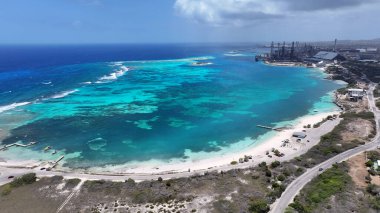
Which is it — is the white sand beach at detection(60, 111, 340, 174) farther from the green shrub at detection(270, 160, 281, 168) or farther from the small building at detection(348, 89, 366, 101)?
the small building at detection(348, 89, 366, 101)

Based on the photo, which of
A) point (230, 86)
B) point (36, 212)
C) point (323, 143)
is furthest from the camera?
point (230, 86)

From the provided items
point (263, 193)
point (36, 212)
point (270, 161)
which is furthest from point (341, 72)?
point (36, 212)

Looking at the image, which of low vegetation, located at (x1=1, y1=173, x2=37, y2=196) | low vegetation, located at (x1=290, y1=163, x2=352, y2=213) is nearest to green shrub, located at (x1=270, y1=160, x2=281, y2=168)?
low vegetation, located at (x1=290, y1=163, x2=352, y2=213)

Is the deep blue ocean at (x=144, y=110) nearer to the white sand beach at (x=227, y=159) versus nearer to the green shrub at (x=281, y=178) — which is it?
the white sand beach at (x=227, y=159)

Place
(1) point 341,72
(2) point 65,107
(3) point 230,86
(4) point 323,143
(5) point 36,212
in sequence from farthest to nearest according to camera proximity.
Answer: (1) point 341,72 → (3) point 230,86 → (2) point 65,107 → (4) point 323,143 → (5) point 36,212

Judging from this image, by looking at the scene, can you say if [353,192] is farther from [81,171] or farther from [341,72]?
[341,72]

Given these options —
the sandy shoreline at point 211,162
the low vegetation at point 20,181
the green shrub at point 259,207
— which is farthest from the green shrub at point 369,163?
the low vegetation at point 20,181

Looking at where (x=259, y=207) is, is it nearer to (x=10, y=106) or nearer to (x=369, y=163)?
(x=369, y=163)

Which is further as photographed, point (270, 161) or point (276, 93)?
point (276, 93)
